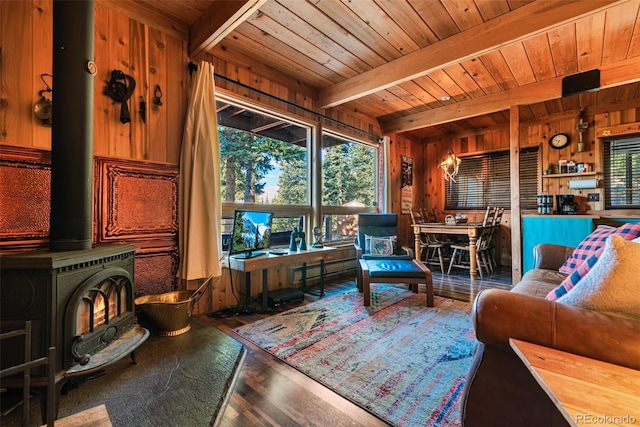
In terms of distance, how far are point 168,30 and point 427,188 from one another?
4.98 metres

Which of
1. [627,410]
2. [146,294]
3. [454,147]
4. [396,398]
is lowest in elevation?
[396,398]

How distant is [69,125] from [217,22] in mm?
1283

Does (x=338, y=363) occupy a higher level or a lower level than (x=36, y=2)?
lower

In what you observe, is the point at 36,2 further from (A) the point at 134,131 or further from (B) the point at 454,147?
(B) the point at 454,147

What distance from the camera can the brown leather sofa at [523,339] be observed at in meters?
0.86

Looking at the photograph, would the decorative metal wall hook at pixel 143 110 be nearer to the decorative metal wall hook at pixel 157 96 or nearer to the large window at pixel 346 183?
the decorative metal wall hook at pixel 157 96

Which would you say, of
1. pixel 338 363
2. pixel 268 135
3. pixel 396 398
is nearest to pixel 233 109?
pixel 268 135

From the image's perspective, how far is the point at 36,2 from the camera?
1.76 metres

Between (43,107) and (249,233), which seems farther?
(249,233)

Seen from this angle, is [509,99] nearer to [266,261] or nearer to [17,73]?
[266,261]

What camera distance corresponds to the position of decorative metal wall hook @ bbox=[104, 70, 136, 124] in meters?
2.02

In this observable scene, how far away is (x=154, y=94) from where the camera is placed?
2.26 meters

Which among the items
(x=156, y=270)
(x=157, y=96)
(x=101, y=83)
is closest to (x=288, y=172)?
(x=157, y=96)

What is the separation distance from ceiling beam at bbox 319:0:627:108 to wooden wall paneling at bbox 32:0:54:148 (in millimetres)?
2616
